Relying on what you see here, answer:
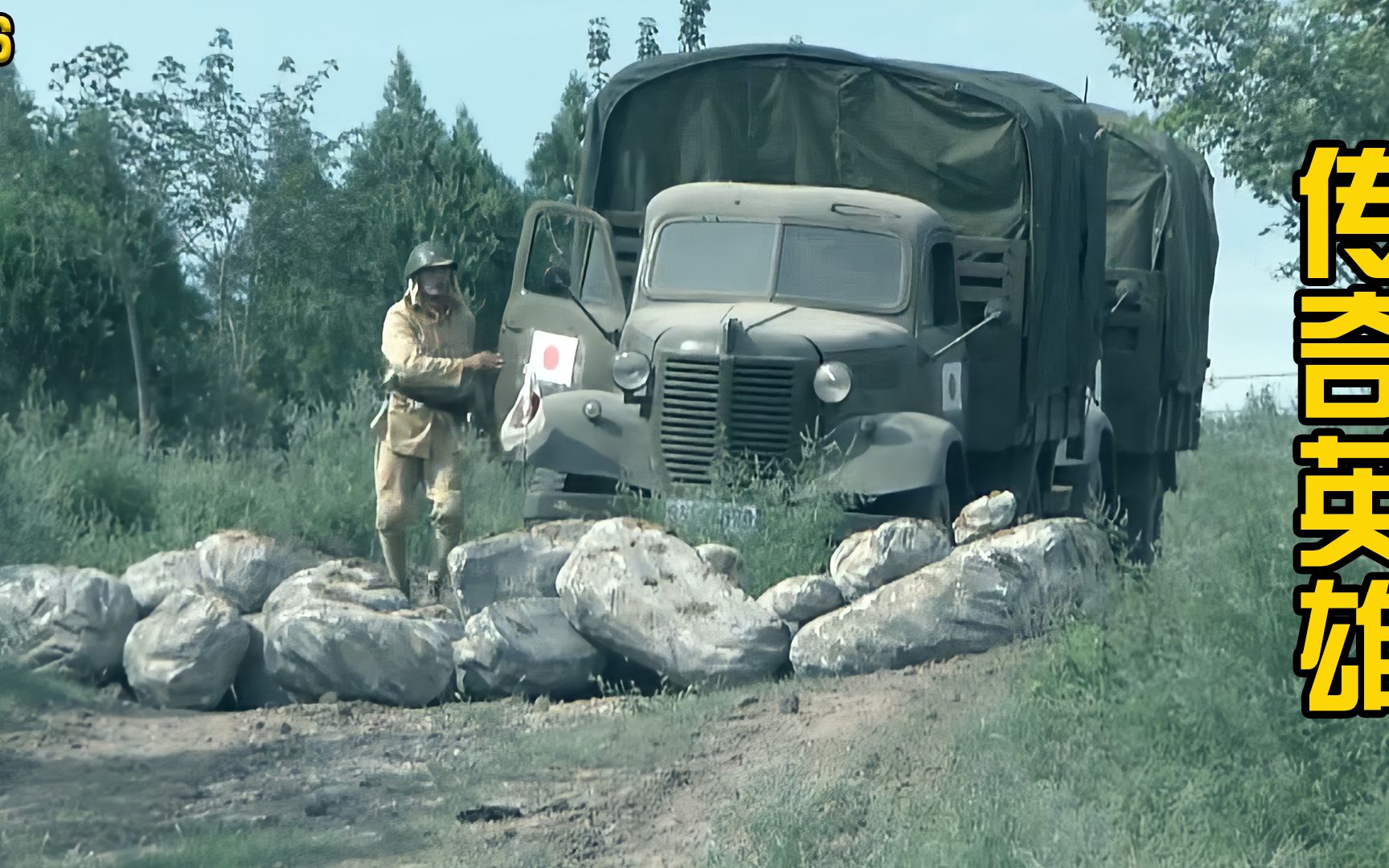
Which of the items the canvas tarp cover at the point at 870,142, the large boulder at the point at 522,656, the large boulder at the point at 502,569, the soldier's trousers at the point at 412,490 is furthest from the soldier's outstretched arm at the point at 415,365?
the canvas tarp cover at the point at 870,142

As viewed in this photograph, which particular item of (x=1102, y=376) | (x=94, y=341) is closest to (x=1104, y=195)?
(x=1102, y=376)

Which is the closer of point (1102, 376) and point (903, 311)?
point (903, 311)

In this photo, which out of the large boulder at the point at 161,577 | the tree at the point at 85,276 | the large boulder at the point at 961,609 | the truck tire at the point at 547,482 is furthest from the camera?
the tree at the point at 85,276

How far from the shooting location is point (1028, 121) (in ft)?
42.0

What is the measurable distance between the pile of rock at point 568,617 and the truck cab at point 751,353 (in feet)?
2.56

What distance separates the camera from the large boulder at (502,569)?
10797 millimetres

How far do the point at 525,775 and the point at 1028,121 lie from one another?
623 centimetres

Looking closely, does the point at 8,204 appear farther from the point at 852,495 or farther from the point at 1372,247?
the point at 1372,247

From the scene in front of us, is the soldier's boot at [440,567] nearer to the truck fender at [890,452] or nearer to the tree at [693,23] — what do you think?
the truck fender at [890,452]

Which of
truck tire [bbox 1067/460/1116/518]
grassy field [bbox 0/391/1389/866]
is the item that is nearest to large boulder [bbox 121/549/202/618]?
grassy field [bbox 0/391/1389/866]

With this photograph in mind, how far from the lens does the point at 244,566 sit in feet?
37.8

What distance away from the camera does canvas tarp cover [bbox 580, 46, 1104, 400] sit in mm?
12938

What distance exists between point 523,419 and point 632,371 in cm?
82

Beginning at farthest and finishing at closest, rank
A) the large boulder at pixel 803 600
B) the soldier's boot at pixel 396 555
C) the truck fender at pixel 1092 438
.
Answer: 1. the truck fender at pixel 1092 438
2. the soldier's boot at pixel 396 555
3. the large boulder at pixel 803 600
